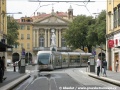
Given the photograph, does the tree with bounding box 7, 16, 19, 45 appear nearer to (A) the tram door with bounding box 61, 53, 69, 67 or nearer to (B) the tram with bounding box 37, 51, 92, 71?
(B) the tram with bounding box 37, 51, 92, 71

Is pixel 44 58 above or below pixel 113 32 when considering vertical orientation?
below

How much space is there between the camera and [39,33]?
13675 centimetres

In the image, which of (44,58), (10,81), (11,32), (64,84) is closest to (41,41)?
(11,32)

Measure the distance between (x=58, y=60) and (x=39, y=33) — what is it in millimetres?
70401

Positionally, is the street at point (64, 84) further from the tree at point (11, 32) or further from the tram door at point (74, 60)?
the tree at point (11, 32)

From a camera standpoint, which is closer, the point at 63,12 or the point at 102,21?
the point at 102,21

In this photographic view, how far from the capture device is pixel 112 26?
52.6 metres

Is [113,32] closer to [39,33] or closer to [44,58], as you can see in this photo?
[44,58]

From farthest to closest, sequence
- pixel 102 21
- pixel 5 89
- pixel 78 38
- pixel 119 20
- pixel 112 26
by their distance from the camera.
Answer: pixel 78 38 → pixel 102 21 → pixel 112 26 → pixel 119 20 → pixel 5 89

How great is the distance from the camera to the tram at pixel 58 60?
195ft

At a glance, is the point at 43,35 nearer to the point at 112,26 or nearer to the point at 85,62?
the point at 85,62

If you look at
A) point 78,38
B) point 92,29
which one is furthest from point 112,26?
point 78,38

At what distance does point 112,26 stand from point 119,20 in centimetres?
500

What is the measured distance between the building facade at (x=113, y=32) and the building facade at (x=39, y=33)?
79.4 meters
